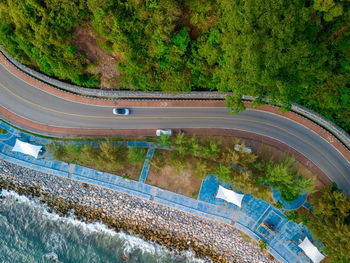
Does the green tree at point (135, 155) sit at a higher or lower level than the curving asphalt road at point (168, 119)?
lower

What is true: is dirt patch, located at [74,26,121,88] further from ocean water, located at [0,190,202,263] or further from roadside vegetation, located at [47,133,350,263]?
ocean water, located at [0,190,202,263]

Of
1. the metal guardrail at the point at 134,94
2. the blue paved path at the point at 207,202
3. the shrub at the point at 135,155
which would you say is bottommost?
the blue paved path at the point at 207,202

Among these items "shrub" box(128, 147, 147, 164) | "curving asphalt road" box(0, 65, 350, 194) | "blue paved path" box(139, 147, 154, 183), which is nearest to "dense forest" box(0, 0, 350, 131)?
"curving asphalt road" box(0, 65, 350, 194)

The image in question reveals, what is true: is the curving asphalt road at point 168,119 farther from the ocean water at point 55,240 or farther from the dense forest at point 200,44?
the ocean water at point 55,240

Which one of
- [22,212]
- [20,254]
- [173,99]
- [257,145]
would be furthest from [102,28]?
[20,254]

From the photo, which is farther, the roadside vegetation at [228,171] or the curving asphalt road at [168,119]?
the curving asphalt road at [168,119]

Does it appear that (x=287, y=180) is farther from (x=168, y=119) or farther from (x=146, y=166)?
(x=146, y=166)

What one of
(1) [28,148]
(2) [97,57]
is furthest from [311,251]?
(1) [28,148]

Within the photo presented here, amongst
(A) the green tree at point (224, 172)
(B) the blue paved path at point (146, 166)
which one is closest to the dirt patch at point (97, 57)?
(B) the blue paved path at point (146, 166)
